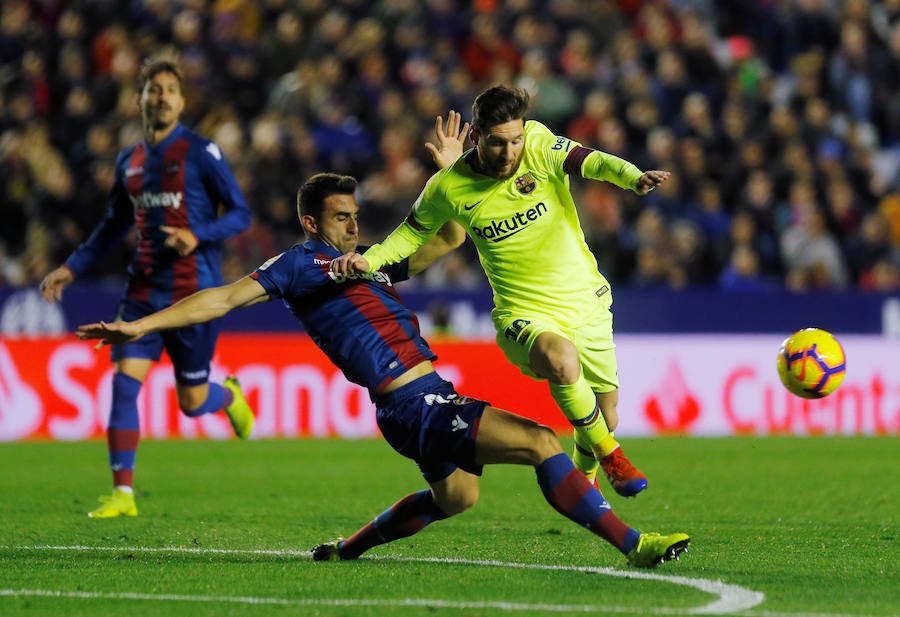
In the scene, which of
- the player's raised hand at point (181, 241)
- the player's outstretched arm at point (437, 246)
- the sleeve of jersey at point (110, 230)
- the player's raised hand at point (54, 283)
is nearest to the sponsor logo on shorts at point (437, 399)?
the player's outstretched arm at point (437, 246)

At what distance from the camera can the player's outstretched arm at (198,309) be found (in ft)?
21.1

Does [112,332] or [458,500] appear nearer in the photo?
[112,332]

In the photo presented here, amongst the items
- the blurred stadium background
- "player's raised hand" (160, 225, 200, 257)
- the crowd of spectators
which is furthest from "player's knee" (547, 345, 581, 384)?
the crowd of spectators

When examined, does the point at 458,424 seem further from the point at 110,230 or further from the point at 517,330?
the point at 110,230

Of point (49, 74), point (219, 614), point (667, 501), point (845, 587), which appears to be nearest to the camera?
point (219, 614)

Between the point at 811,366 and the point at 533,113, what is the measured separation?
31.4 feet

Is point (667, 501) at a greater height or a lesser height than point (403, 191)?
lesser

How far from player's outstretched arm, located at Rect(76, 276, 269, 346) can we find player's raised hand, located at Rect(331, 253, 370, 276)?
332 mm

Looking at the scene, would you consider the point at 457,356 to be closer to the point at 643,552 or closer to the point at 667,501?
the point at 667,501

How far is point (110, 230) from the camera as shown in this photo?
386 inches

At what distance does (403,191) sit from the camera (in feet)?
55.3

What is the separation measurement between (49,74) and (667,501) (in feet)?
37.7

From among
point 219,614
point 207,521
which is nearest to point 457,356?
point 207,521

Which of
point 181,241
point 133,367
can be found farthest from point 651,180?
point 133,367
